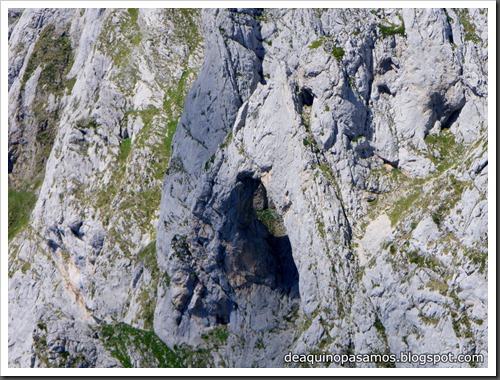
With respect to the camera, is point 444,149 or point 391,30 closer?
point 444,149

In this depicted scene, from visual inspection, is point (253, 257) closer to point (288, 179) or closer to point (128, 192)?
point (288, 179)

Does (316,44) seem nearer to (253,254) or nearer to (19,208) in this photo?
(253,254)

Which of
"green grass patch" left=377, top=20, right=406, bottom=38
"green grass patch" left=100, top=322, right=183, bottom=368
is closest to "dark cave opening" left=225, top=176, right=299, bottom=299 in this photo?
"green grass patch" left=100, top=322, right=183, bottom=368

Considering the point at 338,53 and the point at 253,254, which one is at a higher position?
the point at 338,53

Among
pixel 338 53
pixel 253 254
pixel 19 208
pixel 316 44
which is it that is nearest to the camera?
pixel 338 53

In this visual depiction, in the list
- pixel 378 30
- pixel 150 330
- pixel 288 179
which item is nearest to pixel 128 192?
pixel 150 330

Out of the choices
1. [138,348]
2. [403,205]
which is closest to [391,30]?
[403,205]
